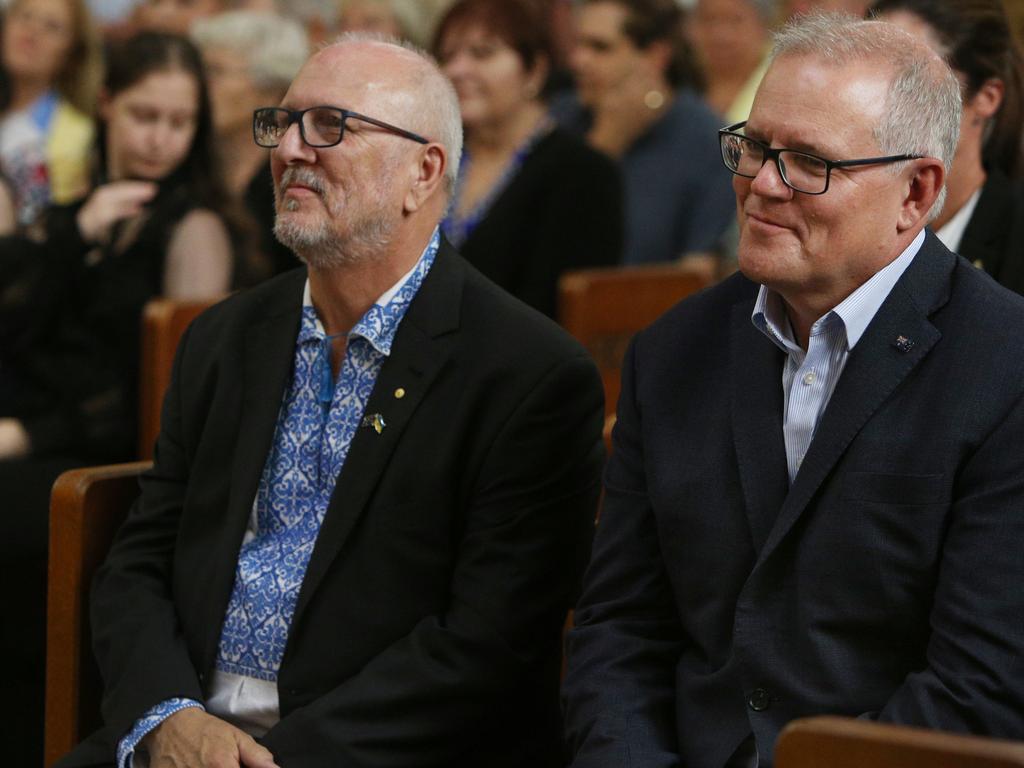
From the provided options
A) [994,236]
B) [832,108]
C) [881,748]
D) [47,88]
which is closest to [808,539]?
[881,748]

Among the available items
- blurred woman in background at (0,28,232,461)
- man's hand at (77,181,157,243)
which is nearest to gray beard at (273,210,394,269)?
blurred woman in background at (0,28,232,461)

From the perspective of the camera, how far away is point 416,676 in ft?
5.92

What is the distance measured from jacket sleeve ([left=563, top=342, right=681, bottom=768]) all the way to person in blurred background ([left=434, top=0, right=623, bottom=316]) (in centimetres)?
180

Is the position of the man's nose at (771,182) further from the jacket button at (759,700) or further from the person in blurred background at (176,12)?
the person in blurred background at (176,12)

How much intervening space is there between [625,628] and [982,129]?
1.10 m

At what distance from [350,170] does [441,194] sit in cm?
15

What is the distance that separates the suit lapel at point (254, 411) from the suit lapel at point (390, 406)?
0.12 m

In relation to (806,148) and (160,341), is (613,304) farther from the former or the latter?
(806,148)

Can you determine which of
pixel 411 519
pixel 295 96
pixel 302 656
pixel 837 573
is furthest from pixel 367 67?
pixel 837 573

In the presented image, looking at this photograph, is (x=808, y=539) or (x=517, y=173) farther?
(x=517, y=173)

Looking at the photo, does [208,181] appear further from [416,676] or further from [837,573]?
[837,573]

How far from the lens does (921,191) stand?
1559mm

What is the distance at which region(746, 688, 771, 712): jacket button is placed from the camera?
154cm

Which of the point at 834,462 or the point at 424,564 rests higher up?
the point at 834,462
